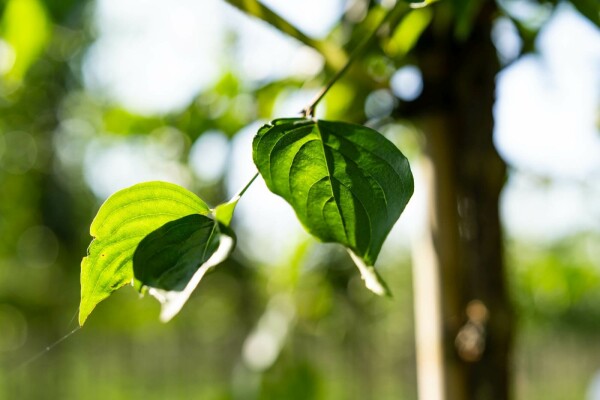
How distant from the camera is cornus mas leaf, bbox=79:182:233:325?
175mm

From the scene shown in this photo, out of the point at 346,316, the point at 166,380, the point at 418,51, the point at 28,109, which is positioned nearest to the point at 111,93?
the point at 28,109

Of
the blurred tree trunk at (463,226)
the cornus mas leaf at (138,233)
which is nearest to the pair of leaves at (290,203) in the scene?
the cornus mas leaf at (138,233)

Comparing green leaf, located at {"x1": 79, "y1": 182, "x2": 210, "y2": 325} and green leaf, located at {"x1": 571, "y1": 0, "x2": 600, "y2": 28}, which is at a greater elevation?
green leaf, located at {"x1": 571, "y1": 0, "x2": 600, "y2": 28}

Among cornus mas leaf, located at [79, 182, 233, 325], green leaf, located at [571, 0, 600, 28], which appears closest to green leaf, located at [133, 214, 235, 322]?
cornus mas leaf, located at [79, 182, 233, 325]

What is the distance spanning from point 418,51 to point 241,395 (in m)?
0.21

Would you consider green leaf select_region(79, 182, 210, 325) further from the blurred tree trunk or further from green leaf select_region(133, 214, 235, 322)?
the blurred tree trunk

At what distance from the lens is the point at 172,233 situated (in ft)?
0.58

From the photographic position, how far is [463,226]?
1.03 ft

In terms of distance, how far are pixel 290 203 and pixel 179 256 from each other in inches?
1.2

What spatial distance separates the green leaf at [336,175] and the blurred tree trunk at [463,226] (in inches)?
5.4

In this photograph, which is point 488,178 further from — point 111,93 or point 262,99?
point 111,93

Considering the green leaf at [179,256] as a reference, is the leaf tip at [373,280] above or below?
above

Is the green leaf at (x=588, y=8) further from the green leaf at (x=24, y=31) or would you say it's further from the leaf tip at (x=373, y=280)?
the green leaf at (x=24, y=31)

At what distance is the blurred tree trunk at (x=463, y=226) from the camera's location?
310 millimetres
